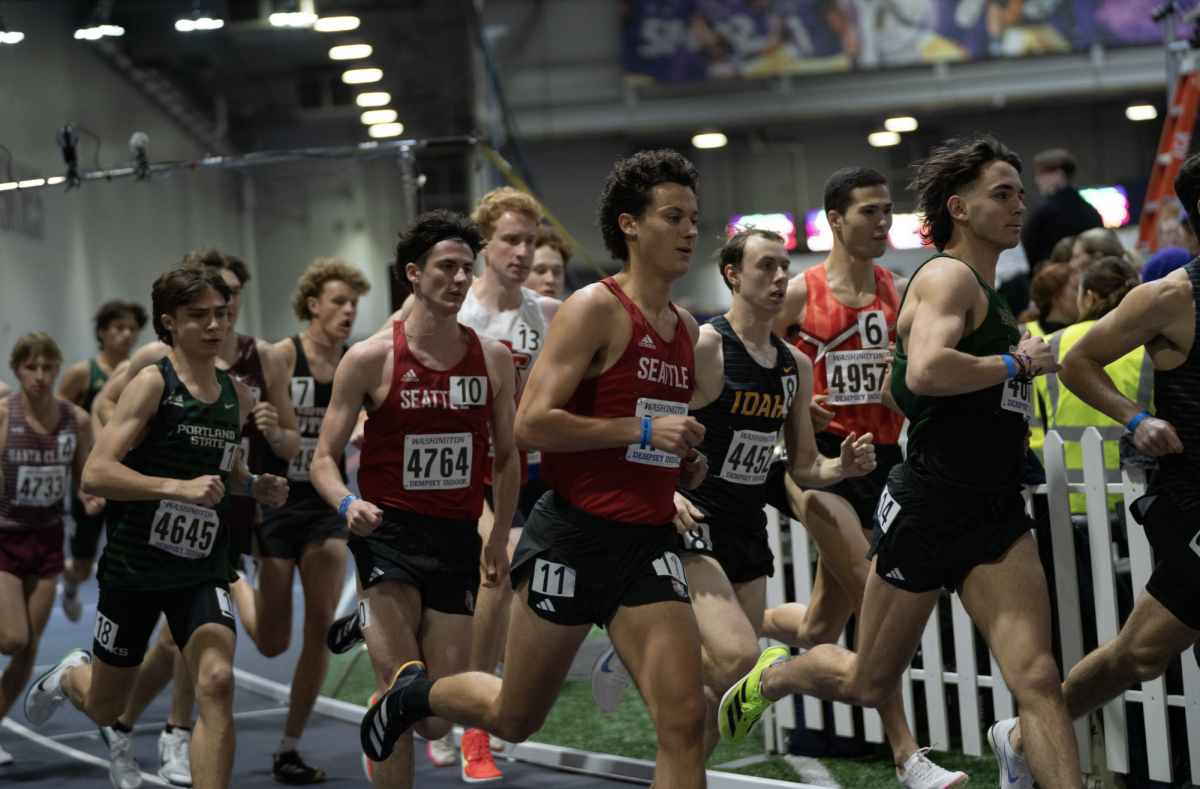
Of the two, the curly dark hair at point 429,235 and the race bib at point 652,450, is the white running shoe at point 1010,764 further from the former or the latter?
the curly dark hair at point 429,235

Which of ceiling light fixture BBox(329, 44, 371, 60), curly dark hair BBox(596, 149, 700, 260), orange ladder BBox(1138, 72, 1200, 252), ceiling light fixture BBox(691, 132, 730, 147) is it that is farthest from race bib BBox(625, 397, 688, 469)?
ceiling light fixture BBox(691, 132, 730, 147)

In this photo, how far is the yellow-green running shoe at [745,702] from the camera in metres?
3.87

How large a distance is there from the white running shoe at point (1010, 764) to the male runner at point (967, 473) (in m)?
0.28

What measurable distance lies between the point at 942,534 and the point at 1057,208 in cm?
503

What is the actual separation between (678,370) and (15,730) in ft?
17.2

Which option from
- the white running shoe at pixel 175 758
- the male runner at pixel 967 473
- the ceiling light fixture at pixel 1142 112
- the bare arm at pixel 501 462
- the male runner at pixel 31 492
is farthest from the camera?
the ceiling light fixture at pixel 1142 112

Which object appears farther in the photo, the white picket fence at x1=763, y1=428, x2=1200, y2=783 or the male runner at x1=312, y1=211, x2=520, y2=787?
the white picket fence at x1=763, y1=428, x2=1200, y2=783

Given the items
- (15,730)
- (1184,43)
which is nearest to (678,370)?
(15,730)

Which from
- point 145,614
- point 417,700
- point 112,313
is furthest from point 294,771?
point 112,313

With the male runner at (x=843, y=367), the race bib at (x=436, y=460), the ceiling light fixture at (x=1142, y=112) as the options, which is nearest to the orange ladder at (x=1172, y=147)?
the male runner at (x=843, y=367)

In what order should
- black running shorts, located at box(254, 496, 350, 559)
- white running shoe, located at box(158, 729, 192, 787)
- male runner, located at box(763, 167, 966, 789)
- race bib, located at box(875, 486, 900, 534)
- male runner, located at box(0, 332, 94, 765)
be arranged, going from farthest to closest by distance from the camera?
1. male runner, located at box(0, 332, 94, 765)
2. black running shorts, located at box(254, 496, 350, 559)
3. white running shoe, located at box(158, 729, 192, 787)
4. male runner, located at box(763, 167, 966, 789)
5. race bib, located at box(875, 486, 900, 534)

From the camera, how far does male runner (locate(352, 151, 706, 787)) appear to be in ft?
9.95

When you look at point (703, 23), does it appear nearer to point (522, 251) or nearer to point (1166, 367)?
point (522, 251)

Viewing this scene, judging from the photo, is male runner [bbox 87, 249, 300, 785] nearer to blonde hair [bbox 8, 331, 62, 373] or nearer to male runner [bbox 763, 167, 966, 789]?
blonde hair [bbox 8, 331, 62, 373]
